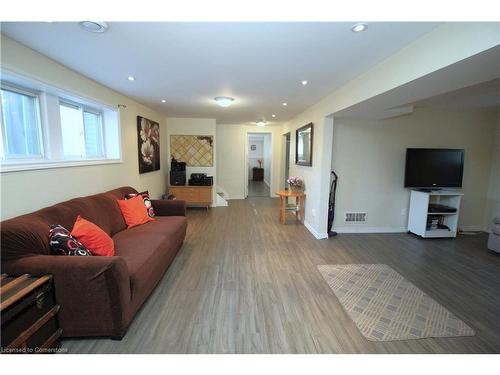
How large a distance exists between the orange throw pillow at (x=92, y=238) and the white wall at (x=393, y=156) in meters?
3.51

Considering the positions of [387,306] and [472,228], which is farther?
[472,228]

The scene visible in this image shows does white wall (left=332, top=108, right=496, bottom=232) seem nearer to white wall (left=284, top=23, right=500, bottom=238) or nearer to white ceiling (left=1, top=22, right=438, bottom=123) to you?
white wall (left=284, top=23, right=500, bottom=238)

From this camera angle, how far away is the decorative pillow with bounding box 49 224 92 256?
173cm

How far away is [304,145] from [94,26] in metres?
3.77

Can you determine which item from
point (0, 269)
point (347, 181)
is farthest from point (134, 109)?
point (347, 181)

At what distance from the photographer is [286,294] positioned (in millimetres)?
2271

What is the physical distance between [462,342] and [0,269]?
3.26 metres

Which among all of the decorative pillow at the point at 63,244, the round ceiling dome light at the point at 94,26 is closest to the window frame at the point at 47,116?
the decorative pillow at the point at 63,244

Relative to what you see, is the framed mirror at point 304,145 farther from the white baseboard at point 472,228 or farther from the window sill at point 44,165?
the window sill at point 44,165

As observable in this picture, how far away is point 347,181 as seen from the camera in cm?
409

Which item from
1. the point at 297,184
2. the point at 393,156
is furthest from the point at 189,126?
the point at 393,156

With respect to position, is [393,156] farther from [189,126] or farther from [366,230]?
[189,126]

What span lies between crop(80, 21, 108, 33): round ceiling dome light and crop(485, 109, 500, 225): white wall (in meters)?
5.95

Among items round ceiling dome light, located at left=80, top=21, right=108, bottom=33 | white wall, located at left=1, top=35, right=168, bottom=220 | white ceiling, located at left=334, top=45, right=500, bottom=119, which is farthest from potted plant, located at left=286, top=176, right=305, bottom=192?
round ceiling dome light, located at left=80, top=21, right=108, bottom=33
